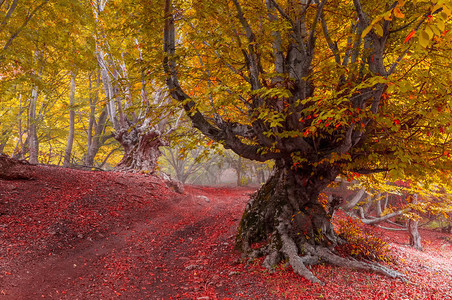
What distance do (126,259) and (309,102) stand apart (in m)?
5.41

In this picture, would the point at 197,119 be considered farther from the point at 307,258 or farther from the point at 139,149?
the point at 139,149

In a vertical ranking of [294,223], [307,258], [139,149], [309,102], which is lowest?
[307,258]

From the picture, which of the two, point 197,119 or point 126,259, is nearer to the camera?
point 197,119

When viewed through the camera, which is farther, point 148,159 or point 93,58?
point 148,159

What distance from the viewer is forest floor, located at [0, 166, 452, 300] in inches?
172

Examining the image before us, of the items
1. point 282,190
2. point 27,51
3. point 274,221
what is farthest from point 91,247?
point 27,51

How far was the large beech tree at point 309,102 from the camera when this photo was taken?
4020 mm

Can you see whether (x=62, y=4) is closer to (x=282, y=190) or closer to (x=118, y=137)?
(x=118, y=137)

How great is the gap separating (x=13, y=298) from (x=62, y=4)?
9.26 m

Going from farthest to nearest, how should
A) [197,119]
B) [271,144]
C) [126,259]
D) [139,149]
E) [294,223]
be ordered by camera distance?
[139,149], [294,223], [126,259], [197,119], [271,144]

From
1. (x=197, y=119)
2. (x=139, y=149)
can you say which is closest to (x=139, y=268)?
(x=197, y=119)

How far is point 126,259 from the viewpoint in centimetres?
571

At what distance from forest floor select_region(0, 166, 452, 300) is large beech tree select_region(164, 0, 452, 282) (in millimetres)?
562

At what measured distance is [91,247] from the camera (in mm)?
6016
